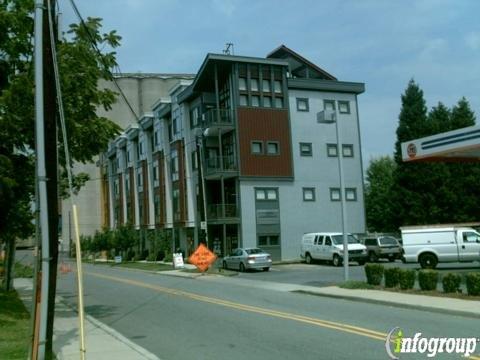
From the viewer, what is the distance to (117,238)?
6153cm

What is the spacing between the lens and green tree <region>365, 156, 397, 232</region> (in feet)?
248

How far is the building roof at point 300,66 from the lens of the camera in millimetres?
52469

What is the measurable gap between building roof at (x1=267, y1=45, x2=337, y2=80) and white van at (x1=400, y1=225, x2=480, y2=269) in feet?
82.6

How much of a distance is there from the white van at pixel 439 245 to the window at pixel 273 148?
18.0m

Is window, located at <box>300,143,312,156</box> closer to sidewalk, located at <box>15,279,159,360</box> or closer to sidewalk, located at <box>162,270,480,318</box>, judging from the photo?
sidewalk, located at <box>162,270,480,318</box>

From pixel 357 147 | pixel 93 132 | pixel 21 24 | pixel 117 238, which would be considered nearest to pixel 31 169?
pixel 93 132

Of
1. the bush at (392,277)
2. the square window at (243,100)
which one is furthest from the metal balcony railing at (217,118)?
the bush at (392,277)

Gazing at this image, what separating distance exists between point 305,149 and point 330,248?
11002mm

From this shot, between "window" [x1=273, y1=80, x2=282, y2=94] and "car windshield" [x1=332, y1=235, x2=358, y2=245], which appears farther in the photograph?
"window" [x1=273, y1=80, x2=282, y2=94]

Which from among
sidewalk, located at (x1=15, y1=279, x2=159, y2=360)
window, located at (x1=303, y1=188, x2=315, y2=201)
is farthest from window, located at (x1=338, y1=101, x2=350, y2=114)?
sidewalk, located at (x1=15, y1=279, x2=159, y2=360)

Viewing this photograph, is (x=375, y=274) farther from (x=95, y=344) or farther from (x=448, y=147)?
(x=95, y=344)

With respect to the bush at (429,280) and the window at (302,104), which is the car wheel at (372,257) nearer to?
the window at (302,104)

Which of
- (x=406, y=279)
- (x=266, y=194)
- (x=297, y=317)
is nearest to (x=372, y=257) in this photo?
(x=266, y=194)

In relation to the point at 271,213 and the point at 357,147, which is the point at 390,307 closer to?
the point at 271,213
